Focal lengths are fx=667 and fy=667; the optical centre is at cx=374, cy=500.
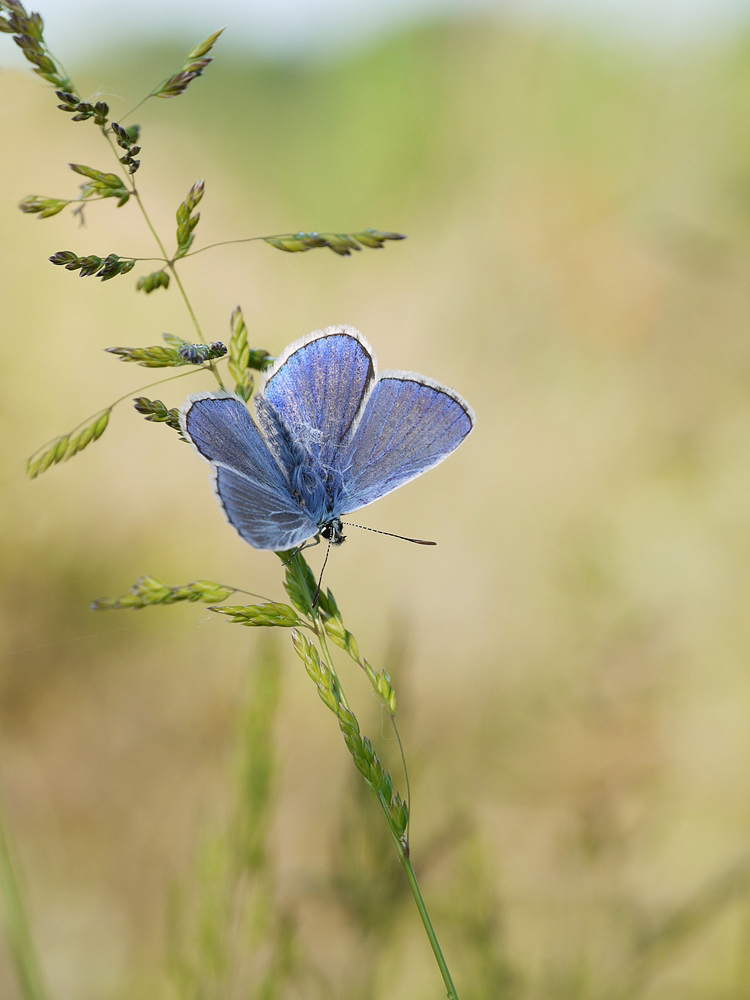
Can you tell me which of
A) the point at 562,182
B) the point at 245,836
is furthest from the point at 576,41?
the point at 245,836

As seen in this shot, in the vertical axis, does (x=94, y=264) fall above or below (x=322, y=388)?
above

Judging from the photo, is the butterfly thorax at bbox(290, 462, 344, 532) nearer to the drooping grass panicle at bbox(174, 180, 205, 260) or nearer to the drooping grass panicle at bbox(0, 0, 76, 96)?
the drooping grass panicle at bbox(174, 180, 205, 260)

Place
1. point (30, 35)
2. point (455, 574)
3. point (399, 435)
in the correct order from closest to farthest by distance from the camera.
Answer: point (30, 35), point (399, 435), point (455, 574)

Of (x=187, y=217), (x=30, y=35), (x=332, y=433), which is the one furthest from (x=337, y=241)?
(x=332, y=433)

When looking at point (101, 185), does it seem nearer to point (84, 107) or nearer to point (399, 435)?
point (84, 107)

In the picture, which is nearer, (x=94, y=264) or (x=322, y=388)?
(x=94, y=264)

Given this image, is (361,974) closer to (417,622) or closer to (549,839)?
(549,839)

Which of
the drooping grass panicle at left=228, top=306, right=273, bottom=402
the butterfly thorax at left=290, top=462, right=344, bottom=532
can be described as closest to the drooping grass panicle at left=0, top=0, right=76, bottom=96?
the drooping grass panicle at left=228, top=306, right=273, bottom=402

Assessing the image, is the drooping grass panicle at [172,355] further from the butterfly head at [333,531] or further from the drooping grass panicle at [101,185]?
the butterfly head at [333,531]
